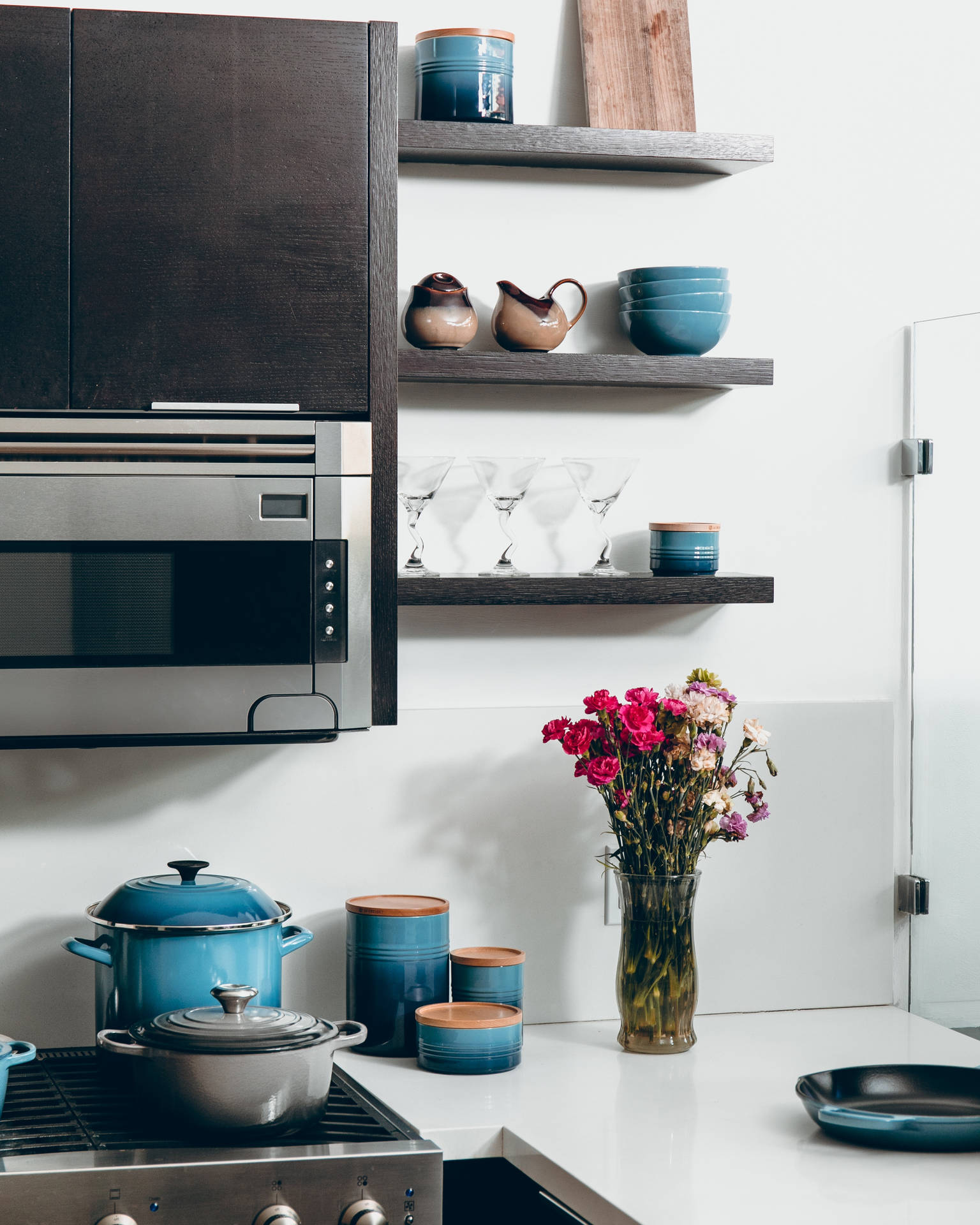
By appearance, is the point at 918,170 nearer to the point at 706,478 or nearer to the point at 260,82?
the point at 706,478

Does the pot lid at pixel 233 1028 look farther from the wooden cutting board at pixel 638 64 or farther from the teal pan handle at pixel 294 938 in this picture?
the wooden cutting board at pixel 638 64

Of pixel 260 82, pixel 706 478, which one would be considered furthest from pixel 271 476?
pixel 706 478

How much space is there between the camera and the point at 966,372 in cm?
232

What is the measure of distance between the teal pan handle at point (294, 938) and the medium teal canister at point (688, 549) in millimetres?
747

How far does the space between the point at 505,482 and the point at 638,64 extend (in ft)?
2.25

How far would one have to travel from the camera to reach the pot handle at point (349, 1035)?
1688mm

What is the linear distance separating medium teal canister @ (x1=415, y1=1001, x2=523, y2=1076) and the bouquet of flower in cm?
28

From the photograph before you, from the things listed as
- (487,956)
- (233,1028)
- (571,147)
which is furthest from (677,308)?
(233,1028)

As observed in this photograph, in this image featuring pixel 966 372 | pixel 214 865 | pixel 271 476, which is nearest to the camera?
pixel 271 476

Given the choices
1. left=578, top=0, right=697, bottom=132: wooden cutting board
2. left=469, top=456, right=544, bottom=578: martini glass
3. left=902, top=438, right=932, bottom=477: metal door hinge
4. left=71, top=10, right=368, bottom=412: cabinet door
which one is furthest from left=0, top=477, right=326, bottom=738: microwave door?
left=902, top=438, right=932, bottom=477: metal door hinge

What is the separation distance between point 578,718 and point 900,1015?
708mm

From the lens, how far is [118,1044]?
65.6 inches

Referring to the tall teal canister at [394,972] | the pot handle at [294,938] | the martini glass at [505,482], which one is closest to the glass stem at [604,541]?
the martini glass at [505,482]

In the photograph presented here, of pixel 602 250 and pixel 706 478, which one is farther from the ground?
pixel 602 250
